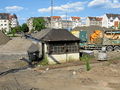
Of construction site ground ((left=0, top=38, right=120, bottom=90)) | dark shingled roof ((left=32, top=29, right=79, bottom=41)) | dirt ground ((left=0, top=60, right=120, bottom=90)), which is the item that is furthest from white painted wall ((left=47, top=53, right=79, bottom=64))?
dirt ground ((left=0, top=60, right=120, bottom=90))

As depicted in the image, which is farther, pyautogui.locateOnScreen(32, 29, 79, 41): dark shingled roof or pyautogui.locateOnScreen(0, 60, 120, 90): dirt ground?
pyautogui.locateOnScreen(32, 29, 79, 41): dark shingled roof

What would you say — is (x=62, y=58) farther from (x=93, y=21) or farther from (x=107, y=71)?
(x=93, y=21)

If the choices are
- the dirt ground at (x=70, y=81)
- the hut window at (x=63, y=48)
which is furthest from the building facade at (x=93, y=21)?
the dirt ground at (x=70, y=81)

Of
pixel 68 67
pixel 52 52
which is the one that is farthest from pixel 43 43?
pixel 68 67

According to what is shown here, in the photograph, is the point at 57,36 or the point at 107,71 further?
the point at 57,36

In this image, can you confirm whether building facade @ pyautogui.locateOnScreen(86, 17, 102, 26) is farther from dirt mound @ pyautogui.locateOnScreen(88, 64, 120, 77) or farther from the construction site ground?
the construction site ground

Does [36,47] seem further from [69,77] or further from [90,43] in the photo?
[90,43]

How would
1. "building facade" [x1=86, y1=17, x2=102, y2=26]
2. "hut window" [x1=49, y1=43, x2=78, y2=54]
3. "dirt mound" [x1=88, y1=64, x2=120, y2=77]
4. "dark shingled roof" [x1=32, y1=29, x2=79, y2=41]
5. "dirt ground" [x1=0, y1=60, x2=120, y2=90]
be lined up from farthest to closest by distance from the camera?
"building facade" [x1=86, y1=17, x2=102, y2=26]
"dark shingled roof" [x1=32, y1=29, x2=79, y2=41]
"hut window" [x1=49, y1=43, x2=78, y2=54]
"dirt mound" [x1=88, y1=64, x2=120, y2=77]
"dirt ground" [x1=0, y1=60, x2=120, y2=90]

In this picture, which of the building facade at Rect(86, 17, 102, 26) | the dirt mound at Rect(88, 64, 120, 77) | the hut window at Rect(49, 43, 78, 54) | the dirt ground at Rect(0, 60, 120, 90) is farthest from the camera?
the building facade at Rect(86, 17, 102, 26)

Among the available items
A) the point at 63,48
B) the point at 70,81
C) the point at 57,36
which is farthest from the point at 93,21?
the point at 70,81

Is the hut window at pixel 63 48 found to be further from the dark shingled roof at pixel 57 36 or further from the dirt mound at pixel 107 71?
the dirt mound at pixel 107 71

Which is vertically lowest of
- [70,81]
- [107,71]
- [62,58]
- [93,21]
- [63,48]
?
[70,81]

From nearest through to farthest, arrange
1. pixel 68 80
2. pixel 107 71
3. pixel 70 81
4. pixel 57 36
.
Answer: pixel 70 81 < pixel 68 80 < pixel 107 71 < pixel 57 36

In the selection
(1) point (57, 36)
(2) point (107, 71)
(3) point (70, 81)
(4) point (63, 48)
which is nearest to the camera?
(3) point (70, 81)
